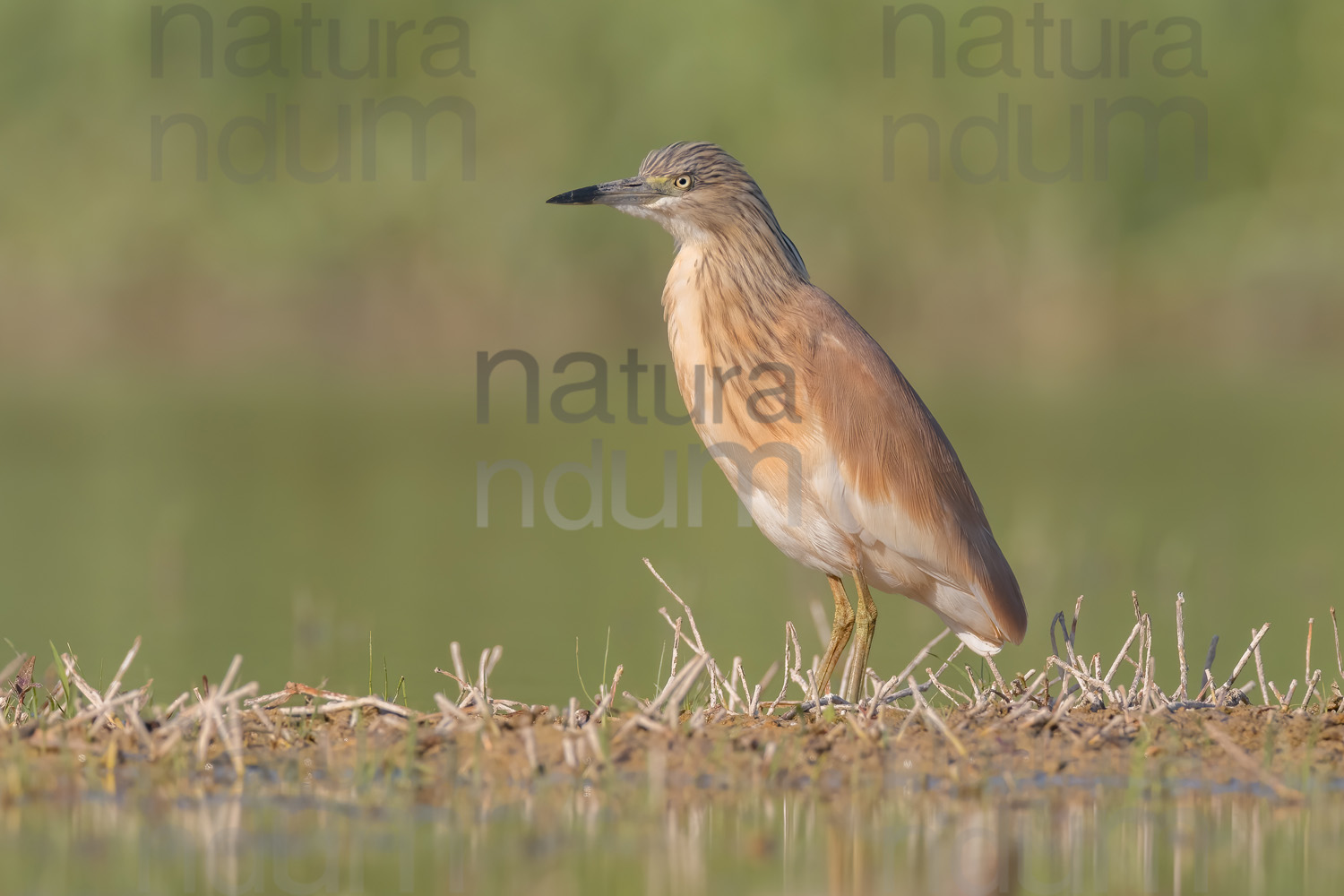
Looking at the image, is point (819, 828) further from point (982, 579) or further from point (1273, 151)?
point (1273, 151)

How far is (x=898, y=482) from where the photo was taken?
639cm

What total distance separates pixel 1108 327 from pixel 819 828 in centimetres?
2057

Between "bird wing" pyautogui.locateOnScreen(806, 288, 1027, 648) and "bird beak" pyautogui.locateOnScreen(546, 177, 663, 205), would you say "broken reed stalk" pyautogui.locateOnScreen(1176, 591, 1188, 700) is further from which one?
"bird beak" pyautogui.locateOnScreen(546, 177, 663, 205)

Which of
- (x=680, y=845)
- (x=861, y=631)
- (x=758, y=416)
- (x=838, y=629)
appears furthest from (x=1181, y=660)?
(x=680, y=845)

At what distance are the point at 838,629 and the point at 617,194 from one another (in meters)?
1.85

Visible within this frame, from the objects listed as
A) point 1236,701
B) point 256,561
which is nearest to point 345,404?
point 256,561

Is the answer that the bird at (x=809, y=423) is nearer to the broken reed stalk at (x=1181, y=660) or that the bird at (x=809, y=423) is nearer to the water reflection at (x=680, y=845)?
the broken reed stalk at (x=1181, y=660)

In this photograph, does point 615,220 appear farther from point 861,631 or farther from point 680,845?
point 680,845

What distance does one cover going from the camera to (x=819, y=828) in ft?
14.1

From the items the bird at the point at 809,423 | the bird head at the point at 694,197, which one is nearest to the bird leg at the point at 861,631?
the bird at the point at 809,423

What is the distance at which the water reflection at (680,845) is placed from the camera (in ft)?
12.5

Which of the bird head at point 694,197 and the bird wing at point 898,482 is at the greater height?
the bird head at point 694,197

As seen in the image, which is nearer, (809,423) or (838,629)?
(809,423)

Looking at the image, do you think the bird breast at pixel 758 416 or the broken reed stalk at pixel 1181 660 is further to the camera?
the bird breast at pixel 758 416
